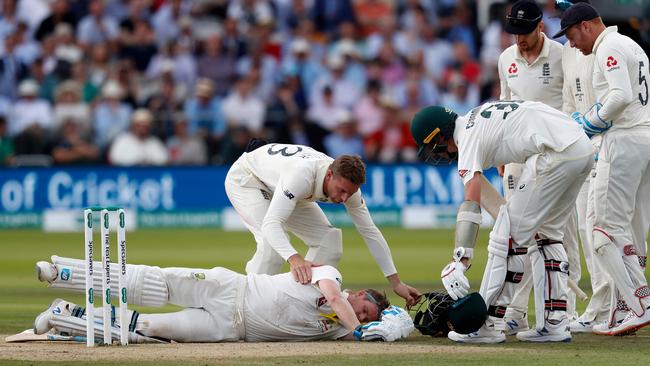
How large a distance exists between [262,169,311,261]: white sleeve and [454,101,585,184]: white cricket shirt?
1.07m

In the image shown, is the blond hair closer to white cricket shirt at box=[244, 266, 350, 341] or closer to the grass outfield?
white cricket shirt at box=[244, 266, 350, 341]

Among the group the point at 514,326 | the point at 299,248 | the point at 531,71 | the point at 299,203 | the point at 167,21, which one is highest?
the point at 167,21

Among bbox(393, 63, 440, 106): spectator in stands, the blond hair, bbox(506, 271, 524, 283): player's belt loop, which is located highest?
bbox(393, 63, 440, 106): spectator in stands

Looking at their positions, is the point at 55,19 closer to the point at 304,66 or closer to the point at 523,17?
the point at 304,66

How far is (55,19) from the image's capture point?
20.0 metres

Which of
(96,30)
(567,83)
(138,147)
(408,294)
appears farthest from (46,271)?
(96,30)

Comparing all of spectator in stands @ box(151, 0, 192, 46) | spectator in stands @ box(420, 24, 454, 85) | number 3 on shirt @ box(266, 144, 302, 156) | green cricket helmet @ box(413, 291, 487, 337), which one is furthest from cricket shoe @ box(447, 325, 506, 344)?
spectator in stands @ box(151, 0, 192, 46)

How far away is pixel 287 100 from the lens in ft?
62.8

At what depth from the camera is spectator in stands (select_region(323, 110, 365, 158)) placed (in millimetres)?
18719

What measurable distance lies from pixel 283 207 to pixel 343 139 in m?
11.0

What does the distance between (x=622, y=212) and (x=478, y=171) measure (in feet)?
4.18

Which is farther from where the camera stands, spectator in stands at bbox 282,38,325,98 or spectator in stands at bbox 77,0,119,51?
spectator in stands at bbox 77,0,119,51

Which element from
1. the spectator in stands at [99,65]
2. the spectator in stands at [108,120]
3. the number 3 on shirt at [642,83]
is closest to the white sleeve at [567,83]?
the number 3 on shirt at [642,83]

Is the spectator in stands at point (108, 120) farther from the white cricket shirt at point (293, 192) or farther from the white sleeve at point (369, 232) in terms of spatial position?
the white sleeve at point (369, 232)
